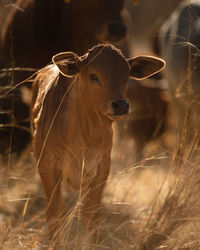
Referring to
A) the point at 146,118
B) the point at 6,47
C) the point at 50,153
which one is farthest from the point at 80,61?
the point at 146,118

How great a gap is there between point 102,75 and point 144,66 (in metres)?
0.38

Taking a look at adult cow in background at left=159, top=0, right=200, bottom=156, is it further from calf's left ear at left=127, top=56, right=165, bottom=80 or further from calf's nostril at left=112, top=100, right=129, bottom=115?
calf's nostril at left=112, top=100, right=129, bottom=115

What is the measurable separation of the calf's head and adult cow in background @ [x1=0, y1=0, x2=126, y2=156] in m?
1.91

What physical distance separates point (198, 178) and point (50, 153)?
0.96 meters

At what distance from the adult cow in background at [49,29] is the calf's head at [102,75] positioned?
1907 mm

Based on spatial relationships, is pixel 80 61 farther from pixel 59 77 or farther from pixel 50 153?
pixel 50 153

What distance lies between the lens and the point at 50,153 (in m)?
3.39

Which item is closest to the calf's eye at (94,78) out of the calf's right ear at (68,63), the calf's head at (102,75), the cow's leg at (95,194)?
the calf's head at (102,75)

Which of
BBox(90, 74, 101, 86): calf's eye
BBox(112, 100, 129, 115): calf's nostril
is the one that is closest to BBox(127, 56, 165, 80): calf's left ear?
BBox(90, 74, 101, 86): calf's eye

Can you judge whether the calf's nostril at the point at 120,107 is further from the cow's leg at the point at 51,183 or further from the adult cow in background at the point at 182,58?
the adult cow in background at the point at 182,58

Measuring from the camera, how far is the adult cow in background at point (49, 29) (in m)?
5.14

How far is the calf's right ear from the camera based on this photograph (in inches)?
122

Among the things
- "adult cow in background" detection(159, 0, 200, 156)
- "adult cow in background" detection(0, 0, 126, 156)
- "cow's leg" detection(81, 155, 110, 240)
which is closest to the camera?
"cow's leg" detection(81, 155, 110, 240)

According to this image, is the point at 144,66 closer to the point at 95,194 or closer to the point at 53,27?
the point at 95,194
